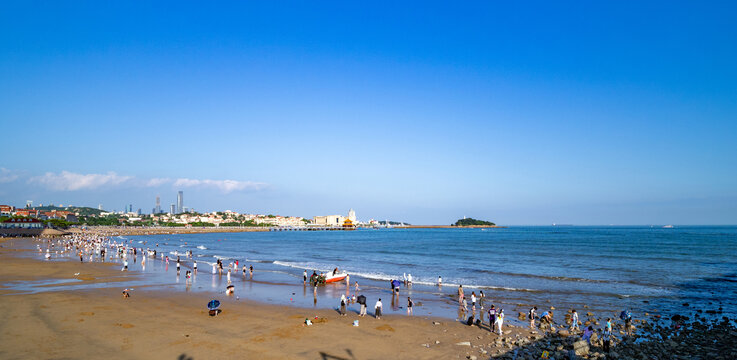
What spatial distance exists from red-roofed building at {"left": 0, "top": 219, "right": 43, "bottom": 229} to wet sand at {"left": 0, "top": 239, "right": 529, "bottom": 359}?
117 metres

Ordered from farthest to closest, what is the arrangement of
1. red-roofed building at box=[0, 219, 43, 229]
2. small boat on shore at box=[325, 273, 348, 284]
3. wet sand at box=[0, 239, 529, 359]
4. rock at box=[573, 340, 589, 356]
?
red-roofed building at box=[0, 219, 43, 229] → small boat on shore at box=[325, 273, 348, 284] → rock at box=[573, 340, 589, 356] → wet sand at box=[0, 239, 529, 359]

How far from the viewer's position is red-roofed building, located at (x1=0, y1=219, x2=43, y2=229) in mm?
116938

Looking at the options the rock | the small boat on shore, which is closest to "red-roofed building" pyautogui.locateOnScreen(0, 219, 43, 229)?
Result: the small boat on shore

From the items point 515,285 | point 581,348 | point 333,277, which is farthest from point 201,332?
point 515,285

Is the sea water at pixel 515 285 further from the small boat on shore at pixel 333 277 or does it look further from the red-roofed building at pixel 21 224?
the red-roofed building at pixel 21 224

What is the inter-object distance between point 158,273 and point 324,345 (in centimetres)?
3064

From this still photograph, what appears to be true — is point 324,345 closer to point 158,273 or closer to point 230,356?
point 230,356

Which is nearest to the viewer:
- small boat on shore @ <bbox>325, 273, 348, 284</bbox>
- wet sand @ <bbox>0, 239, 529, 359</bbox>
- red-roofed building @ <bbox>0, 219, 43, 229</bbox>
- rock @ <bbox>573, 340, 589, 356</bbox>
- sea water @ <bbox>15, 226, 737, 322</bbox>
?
wet sand @ <bbox>0, 239, 529, 359</bbox>

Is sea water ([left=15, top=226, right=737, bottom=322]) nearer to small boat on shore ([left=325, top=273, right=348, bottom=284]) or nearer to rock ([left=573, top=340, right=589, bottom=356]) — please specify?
small boat on shore ([left=325, top=273, right=348, bottom=284])

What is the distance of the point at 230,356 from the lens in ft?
53.7

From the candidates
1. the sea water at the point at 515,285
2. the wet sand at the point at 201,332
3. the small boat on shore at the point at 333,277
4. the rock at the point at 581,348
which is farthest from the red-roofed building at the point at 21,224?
the rock at the point at 581,348

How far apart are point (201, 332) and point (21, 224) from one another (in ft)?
443

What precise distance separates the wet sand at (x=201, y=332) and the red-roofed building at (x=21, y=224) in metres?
117

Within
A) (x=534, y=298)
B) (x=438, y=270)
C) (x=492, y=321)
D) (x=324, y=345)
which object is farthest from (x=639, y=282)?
(x=324, y=345)
